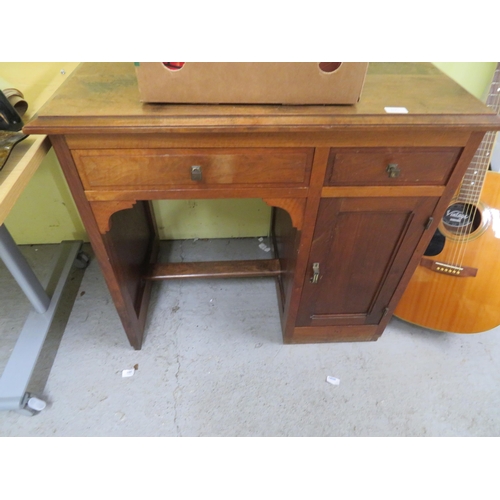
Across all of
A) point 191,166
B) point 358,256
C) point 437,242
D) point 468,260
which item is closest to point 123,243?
point 191,166

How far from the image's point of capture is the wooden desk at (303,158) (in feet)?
2.48

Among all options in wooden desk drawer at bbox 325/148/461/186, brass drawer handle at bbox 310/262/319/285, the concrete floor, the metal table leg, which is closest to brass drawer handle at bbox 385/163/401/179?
wooden desk drawer at bbox 325/148/461/186

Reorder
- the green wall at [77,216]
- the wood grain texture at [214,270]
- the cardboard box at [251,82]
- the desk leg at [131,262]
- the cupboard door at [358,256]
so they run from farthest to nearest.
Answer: the green wall at [77,216]
the wood grain texture at [214,270]
the desk leg at [131,262]
the cupboard door at [358,256]
the cardboard box at [251,82]

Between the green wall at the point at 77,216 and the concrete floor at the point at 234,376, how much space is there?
0.29 meters

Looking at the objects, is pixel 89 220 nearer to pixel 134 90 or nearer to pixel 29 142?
pixel 29 142

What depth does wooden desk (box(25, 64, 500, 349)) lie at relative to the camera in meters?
0.76

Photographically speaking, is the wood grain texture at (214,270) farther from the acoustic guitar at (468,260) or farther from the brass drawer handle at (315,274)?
the acoustic guitar at (468,260)

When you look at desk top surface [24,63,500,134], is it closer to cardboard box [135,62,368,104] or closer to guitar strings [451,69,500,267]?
cardboard box [135,62,368,104]

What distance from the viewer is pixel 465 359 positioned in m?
1.37

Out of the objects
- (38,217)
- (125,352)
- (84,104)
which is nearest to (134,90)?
(84,104)

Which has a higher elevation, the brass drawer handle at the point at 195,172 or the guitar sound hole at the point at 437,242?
the brass drawer handle at the point at 195,172

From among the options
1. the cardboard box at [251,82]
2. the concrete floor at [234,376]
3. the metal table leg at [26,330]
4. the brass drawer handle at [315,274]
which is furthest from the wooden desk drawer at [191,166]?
the concrete floor at [234,376]

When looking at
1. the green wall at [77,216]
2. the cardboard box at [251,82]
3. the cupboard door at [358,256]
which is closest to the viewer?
the cardboard box at [251,82]

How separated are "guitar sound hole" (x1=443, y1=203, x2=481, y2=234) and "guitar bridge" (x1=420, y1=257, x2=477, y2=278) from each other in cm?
12
